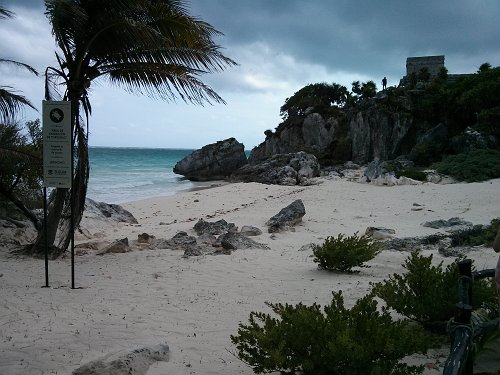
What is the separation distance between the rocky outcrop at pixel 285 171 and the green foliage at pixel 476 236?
16762 millimetres

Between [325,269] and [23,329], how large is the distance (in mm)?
4329

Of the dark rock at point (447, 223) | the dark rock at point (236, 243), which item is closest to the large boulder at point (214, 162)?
the dark rock at point (447, 223)

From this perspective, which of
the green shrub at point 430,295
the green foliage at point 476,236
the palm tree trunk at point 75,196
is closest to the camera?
the green shrub at point 430,295

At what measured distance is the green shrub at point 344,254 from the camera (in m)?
6.73

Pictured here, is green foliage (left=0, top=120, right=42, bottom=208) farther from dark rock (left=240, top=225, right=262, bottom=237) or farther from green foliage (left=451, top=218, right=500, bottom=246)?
green foliage (left=451, top=218, right=500, bottom=246)

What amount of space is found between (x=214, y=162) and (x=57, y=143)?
3458 centimetres

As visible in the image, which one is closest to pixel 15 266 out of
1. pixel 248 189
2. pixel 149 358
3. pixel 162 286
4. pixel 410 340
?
pixel 162 286

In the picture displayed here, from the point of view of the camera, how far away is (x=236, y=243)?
9.07 metres

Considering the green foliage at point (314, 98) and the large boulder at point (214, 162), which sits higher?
the green foliage at point (314, 98)

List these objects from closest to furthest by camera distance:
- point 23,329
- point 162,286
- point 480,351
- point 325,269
A: point 480,351 < point 23,329 < point 162,286 < point 325,269

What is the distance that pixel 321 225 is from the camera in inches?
476

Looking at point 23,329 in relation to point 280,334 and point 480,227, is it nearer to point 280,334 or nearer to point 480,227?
point 280,334

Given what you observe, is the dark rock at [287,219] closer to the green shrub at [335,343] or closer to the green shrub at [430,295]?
the green shrub at [430,295]

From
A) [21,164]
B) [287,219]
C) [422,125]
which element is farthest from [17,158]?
[422,125]
